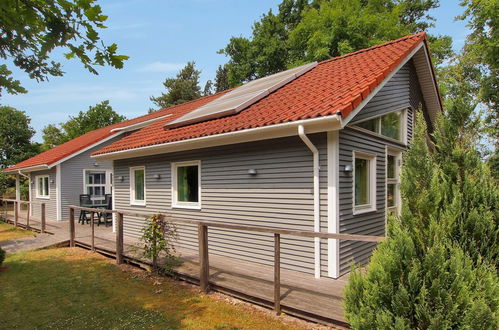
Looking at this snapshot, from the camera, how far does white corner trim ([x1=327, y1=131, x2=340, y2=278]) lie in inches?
190

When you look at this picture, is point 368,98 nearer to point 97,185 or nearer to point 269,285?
point 269,285

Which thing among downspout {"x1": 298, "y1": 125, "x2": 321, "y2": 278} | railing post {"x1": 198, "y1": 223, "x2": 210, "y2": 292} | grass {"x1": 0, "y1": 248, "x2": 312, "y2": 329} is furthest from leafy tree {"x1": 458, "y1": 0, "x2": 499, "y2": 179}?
grass {"x1": 0, "y1": 248, "x2": 312, "y2": 329}

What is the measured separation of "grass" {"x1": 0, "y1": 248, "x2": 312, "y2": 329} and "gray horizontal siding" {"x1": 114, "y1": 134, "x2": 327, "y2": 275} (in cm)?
135

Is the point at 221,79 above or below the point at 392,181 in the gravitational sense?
above

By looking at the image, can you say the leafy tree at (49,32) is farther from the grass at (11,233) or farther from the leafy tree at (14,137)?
the leafy tree at (14,137)

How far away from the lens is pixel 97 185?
581 inches

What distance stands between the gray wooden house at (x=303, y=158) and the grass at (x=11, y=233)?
5.45 metres

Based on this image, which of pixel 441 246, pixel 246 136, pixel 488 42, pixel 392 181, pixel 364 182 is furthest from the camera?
pixel 488 42

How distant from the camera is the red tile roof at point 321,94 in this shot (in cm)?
488

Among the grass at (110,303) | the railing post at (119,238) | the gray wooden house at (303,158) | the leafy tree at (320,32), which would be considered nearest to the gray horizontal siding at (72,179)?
A: the gray wooden house at (303,158)

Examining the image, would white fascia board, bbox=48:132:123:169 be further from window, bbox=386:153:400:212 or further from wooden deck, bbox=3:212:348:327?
window, bbox=386:153:400:212

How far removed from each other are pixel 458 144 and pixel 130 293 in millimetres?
4990

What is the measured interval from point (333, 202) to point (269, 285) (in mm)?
1623

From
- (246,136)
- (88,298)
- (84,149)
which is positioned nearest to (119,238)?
(88,298)
